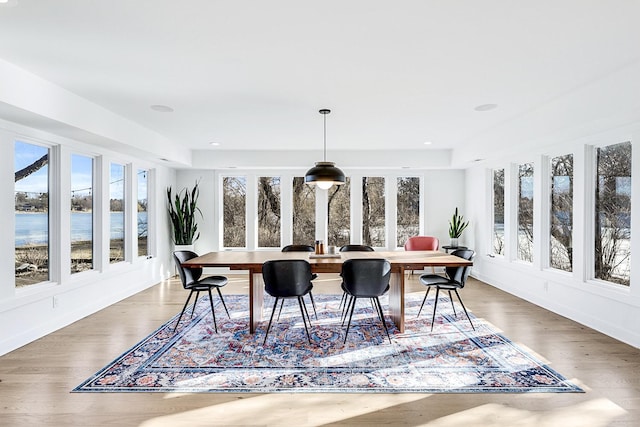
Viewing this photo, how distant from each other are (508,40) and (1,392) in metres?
4.29

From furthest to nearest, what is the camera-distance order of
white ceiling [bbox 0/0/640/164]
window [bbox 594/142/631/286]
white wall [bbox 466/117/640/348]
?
window [bbox 594/142/631/286] < white wall [bbox 466/117/640/348] < white ceiling [bbox 0/0/640/164]

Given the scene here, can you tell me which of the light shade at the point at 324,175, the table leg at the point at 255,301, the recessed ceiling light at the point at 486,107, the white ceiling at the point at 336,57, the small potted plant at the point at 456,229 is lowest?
the table leg at the point at 255,301

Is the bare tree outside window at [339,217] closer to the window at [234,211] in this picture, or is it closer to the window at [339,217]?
the window at [339,217]

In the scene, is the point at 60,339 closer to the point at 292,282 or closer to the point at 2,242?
the point at 2,242

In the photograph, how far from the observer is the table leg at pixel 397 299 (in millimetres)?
3830

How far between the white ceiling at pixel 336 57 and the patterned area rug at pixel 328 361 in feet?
7.96

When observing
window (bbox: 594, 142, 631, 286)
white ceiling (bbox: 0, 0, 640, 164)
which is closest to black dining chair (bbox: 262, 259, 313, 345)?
white ceiling (bbox: 0, 0, 640, 164)

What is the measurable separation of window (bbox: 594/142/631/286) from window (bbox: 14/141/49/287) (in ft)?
19.8

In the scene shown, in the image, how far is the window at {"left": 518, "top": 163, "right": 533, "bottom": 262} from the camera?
212 inches

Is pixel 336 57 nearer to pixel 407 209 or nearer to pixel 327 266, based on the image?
pixel 327 266

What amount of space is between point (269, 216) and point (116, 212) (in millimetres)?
2956

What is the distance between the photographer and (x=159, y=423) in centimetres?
223

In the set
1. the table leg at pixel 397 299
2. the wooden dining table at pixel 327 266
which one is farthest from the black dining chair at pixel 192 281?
the table leg at pixel 397 299

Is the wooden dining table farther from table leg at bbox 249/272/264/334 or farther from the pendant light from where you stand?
the pendant light
